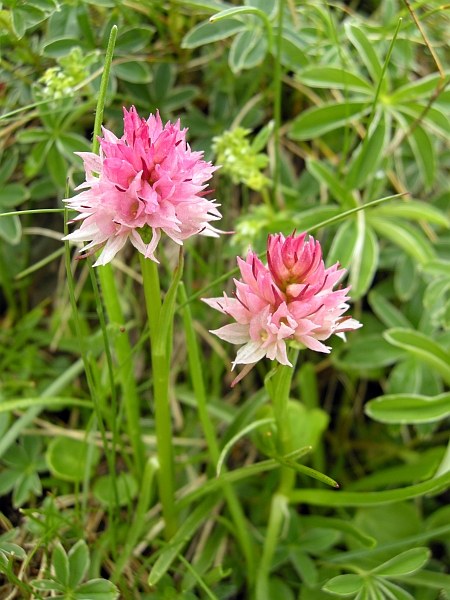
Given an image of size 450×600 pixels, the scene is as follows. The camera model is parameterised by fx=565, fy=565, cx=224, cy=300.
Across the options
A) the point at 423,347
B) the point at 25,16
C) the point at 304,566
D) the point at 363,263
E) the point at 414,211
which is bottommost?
the point at 304,566

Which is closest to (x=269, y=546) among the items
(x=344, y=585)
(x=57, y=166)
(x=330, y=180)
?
(x=344, y=585)

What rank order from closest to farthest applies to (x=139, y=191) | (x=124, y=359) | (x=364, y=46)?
1. (x=139, y=191)
2. (x=124, y=359)
3. (x=364, y=46)

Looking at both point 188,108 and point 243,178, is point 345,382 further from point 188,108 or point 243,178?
point 188,108

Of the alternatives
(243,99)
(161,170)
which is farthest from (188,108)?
(161,170)

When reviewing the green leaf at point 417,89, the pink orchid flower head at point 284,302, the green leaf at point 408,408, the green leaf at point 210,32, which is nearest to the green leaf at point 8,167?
the green leaf at point 210,32

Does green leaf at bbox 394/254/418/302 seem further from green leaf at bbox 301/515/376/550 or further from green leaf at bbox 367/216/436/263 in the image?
green leaf at bbox 301/515/376/550

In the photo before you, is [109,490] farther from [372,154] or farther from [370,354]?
[372,154]

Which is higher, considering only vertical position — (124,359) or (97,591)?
(124,359)

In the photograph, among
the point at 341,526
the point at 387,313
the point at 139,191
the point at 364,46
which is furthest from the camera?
the point at 387,313
